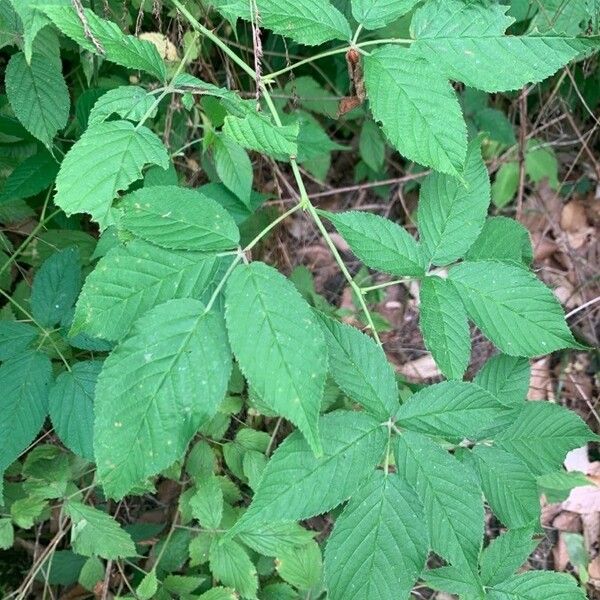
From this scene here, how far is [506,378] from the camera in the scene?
4.53 ft

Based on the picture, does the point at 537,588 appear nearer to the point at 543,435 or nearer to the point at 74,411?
the point at 543,435

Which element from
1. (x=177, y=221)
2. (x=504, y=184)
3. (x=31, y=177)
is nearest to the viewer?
(x=177, y=221)

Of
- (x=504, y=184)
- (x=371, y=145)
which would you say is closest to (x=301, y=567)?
(x=371, y=145)

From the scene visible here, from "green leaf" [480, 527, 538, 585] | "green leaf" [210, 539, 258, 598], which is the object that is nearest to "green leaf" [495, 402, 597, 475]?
"green leaf" [480, 527, 538, 585]

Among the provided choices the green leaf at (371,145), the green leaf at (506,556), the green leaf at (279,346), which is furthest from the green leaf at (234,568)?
the green leaf at (371,145)

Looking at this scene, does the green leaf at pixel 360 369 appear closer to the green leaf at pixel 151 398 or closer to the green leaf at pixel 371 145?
the green leaf at pixel 151 398

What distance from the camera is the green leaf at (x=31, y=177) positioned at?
4.91 ft

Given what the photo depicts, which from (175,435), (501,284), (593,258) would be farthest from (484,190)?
(593,258)

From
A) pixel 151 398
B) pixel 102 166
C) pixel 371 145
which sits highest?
pixel 102 166

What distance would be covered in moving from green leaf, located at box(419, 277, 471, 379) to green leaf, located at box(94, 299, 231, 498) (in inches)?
17.1

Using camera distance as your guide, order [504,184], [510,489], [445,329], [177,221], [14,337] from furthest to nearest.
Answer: [504,184], [14,337], [510,489], [445,329], [177,221]

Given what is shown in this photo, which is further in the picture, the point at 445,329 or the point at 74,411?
the point at 74,411

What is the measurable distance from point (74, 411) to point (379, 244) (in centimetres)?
73

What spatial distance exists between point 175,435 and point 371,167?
1714mm
